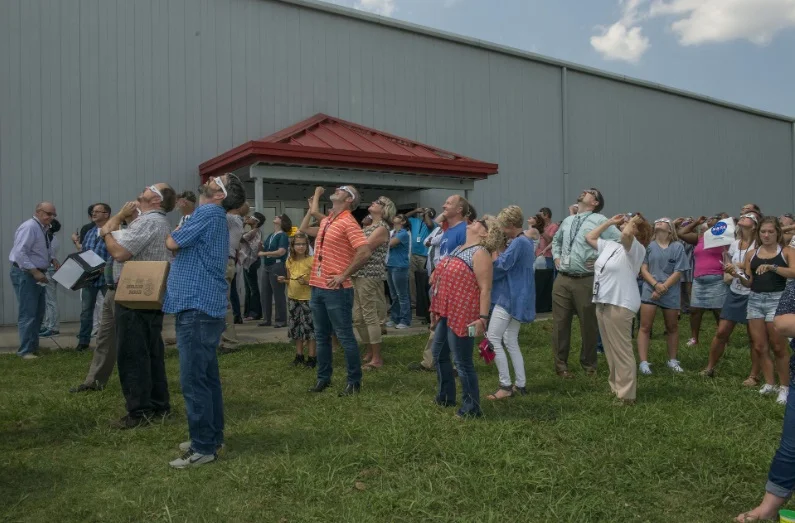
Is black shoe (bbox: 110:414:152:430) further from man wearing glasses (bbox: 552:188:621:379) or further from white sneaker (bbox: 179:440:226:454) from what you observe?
man wearing glasses (bbox: 552:188:621:379)

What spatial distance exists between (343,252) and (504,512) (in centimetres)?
319

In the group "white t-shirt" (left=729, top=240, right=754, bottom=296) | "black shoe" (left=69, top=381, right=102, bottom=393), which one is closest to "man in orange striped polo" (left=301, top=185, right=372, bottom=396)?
"black shoe" (left=69, top=381, right=102, bottom=393)

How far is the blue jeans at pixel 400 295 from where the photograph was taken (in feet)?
36.0

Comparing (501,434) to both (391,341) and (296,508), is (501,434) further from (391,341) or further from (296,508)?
(391,341)

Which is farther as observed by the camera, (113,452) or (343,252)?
(343,252)

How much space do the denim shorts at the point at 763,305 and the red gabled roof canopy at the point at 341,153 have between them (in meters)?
7.58

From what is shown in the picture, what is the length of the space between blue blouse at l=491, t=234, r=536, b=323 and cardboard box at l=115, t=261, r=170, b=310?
3050 millimetres

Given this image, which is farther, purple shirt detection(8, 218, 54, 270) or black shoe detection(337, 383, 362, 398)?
purple shirt detection(8, 218, 54, 270)

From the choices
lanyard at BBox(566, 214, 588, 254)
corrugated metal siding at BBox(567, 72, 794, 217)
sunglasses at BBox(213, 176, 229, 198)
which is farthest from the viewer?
corrugated metal siding at BBox(567, 72, 794, 217)

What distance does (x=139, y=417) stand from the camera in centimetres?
541

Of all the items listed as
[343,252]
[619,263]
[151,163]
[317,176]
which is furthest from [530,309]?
[151,163]

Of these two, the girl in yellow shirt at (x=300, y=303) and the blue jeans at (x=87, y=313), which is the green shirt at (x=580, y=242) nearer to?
the girl in yellow shirt at (x=300, y=303)

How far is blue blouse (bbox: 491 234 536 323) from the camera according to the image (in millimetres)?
6453

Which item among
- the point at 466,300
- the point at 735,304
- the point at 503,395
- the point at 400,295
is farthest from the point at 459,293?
the point at 400,295
